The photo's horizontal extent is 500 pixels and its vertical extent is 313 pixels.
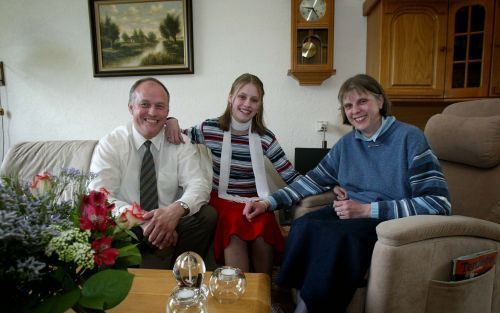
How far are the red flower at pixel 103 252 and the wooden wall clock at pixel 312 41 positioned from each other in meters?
1.93

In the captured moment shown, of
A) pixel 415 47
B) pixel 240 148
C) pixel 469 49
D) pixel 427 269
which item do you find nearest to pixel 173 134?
pixel 240 148

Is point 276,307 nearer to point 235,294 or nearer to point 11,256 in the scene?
point 235,294

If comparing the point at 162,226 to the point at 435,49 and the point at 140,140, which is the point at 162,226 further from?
the point at 435,49

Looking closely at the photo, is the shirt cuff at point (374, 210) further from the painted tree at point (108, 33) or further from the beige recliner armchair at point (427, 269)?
the painted tree at point (108, 33)

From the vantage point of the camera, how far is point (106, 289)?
0.52 m

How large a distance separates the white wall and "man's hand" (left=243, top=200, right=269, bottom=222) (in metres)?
0.99

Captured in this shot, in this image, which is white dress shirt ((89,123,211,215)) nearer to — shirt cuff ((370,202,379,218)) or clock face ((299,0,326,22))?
shirt cuff ((370,202,379,218))

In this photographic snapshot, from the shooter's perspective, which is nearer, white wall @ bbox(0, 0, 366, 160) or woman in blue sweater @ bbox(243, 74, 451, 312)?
woman in blue sweater @ bbox(243, 74, 451, 312)

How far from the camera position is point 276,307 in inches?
62.7

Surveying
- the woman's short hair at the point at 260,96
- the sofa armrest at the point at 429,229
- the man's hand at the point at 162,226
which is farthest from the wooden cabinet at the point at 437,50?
the man's hand at the point at 162,226

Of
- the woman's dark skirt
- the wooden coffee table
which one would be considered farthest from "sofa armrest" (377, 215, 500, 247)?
the wooden coffee table

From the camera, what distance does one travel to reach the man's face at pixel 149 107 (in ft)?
5.03

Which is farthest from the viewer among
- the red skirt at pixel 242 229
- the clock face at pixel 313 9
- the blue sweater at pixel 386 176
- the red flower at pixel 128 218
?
the clock face at pixel 313 9

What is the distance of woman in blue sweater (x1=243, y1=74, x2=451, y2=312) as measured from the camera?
3.65 feet
